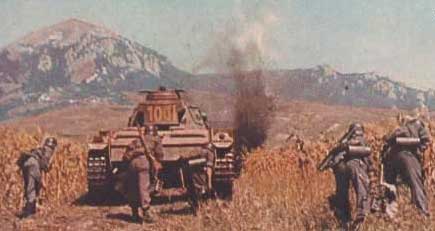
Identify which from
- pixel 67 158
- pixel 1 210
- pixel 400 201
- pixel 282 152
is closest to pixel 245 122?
pixel 282 152

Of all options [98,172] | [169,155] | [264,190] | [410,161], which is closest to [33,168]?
[98,172]

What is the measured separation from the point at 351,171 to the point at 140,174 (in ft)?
15.6

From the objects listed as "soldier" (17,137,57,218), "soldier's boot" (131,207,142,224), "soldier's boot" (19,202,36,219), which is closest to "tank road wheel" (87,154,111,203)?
"soldier" (17,137,57,218)

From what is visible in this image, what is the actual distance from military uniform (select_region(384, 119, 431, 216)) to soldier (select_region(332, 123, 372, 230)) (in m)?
1.35

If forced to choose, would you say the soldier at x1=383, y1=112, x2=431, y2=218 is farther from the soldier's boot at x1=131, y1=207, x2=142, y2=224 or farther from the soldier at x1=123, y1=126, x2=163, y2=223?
the soldier's boot at x1=131, y1=207, x2=142, y2=224

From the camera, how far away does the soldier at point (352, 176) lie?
13406mm

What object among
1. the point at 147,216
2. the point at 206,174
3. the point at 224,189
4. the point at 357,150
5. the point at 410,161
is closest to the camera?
the point at 357,150

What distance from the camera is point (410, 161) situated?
1509 centimetres

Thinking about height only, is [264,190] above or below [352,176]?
below

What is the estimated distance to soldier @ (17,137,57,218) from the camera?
1712cm

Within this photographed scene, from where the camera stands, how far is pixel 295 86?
159 feet

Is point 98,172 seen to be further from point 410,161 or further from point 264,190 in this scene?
point 410,161

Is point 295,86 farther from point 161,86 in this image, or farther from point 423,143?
point 423,143

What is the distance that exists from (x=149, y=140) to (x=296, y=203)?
11.8 feet
